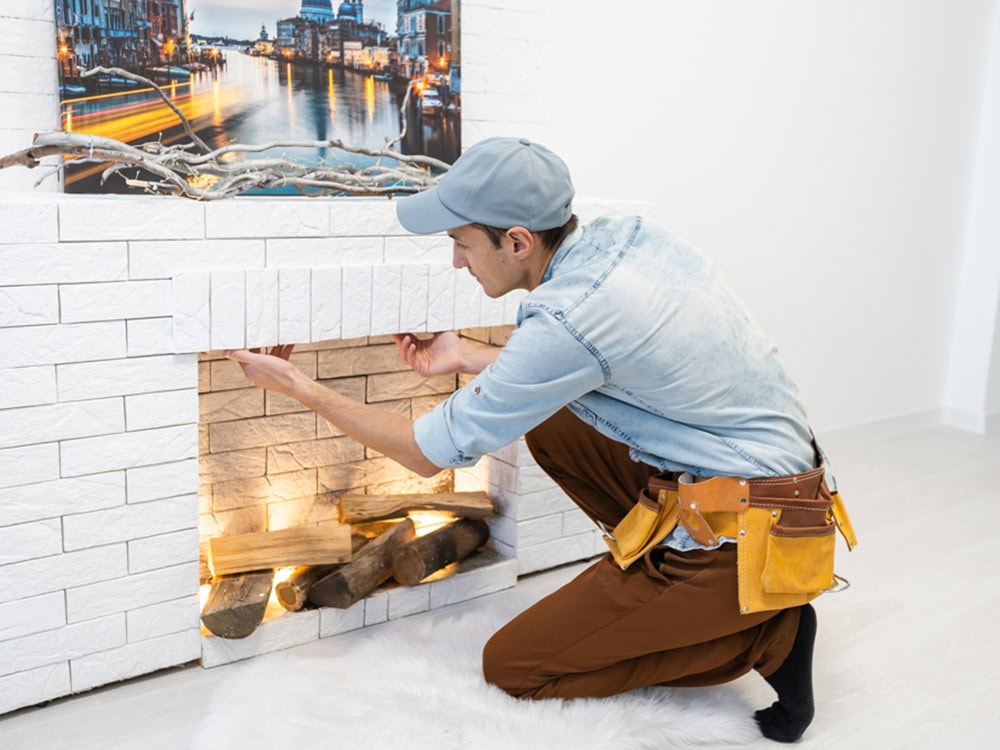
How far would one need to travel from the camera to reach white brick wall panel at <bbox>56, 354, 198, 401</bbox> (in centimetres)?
191

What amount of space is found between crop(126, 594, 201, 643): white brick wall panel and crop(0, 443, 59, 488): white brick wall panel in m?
0.36

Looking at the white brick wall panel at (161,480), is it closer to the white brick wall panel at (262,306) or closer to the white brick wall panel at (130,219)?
the white brick wall panel at (262,306)

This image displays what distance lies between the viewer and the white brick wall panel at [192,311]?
197cm

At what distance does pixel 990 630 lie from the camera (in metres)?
2.48

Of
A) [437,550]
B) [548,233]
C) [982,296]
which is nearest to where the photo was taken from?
[548,233]

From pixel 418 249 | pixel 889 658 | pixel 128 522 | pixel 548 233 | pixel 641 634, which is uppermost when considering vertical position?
pixel 548 233

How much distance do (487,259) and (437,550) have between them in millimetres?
936

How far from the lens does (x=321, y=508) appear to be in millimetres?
2705

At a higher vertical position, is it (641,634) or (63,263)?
(63,263)

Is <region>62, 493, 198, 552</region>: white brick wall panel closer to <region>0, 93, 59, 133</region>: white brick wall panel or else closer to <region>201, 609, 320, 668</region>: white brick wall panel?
<region>201, 609, 320, 668</region>: white brick wall panel

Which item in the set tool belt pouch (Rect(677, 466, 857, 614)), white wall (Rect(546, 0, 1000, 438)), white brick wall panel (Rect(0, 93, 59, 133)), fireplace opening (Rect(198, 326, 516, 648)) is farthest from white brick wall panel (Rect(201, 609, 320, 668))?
white wall (Rect(546, 0, 1000, 438))

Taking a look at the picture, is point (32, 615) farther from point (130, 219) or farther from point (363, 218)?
point (363, 218)

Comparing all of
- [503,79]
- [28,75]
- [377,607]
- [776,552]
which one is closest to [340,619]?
[377,607]

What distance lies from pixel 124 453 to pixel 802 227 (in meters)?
2.55
